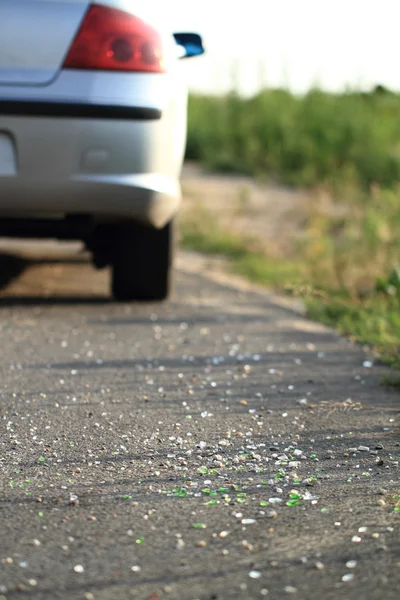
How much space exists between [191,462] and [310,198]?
7734mm

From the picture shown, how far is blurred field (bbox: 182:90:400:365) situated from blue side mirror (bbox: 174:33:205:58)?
139cm

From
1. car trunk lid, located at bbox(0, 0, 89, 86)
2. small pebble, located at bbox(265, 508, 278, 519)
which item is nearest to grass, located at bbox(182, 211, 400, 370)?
car trunk lid, located at bbox(0, 0, 89, 86)

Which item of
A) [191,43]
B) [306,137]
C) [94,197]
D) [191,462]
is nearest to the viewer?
[191,462]

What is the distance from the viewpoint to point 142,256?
5.69m

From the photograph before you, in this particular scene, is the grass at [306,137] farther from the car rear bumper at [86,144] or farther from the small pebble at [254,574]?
the small pebble at [254,574]

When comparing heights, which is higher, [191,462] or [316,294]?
[191,462]

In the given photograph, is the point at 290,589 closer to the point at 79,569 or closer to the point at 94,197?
the point at 79,569

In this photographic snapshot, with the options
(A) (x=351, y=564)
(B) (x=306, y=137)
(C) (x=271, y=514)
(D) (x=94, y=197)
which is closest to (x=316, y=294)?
(D) (x=94, y=197)

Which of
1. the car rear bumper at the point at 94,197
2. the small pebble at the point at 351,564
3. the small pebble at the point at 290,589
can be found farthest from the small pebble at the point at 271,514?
the car rear bumper at the point at 94,197

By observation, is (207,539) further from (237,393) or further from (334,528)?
(237,393)

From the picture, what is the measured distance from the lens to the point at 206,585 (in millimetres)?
2355

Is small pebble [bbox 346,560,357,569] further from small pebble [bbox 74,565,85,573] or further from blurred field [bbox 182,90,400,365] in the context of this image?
blurred field [bbox 182,90,400,365]

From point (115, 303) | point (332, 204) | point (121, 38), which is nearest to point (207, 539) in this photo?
point (121, 38)

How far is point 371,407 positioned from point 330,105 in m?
9.72
